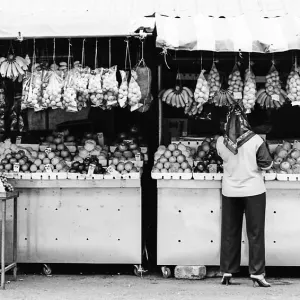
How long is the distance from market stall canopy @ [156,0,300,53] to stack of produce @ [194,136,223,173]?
1473mm

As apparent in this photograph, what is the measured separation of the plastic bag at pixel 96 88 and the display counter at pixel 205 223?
126 centimetres

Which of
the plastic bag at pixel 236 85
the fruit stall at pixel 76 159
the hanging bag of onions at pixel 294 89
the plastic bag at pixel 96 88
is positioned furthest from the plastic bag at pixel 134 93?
the hanging bag of onions at pixel 294 89

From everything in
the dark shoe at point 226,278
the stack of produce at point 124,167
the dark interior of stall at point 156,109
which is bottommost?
the dark shoe at point 226,278

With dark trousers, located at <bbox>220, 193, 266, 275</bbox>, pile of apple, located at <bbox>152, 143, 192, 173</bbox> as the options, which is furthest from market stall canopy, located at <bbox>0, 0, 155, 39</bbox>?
dark trousers, located at <bbox>220, 193, 266, 275</bbox>

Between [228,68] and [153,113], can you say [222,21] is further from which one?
[153,113]

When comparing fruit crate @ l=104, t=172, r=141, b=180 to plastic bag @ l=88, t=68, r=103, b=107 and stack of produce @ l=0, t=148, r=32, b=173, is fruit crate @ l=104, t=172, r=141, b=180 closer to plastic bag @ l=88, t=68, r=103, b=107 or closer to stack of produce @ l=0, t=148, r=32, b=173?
plastic bag @ l=88, t=68, r=103, b=107

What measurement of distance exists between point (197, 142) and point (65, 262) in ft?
7.80

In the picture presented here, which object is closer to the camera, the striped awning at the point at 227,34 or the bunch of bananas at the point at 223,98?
the striped awning at the point at 227,34

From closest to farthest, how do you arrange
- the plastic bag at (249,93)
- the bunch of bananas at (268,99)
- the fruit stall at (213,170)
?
the fruit stall at (213,170), the plastic bag at (249,93), the bunch of bananas at (268,99)

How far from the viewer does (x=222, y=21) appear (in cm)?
817

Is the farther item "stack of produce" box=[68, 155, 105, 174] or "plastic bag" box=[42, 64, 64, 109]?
"stack of produce" box=[68, 155, 105, 174]

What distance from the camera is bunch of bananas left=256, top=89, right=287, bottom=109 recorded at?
8.43 metres

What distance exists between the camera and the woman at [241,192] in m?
7.70

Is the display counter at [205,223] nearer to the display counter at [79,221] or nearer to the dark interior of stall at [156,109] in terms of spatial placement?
the display counter at [79,221]
